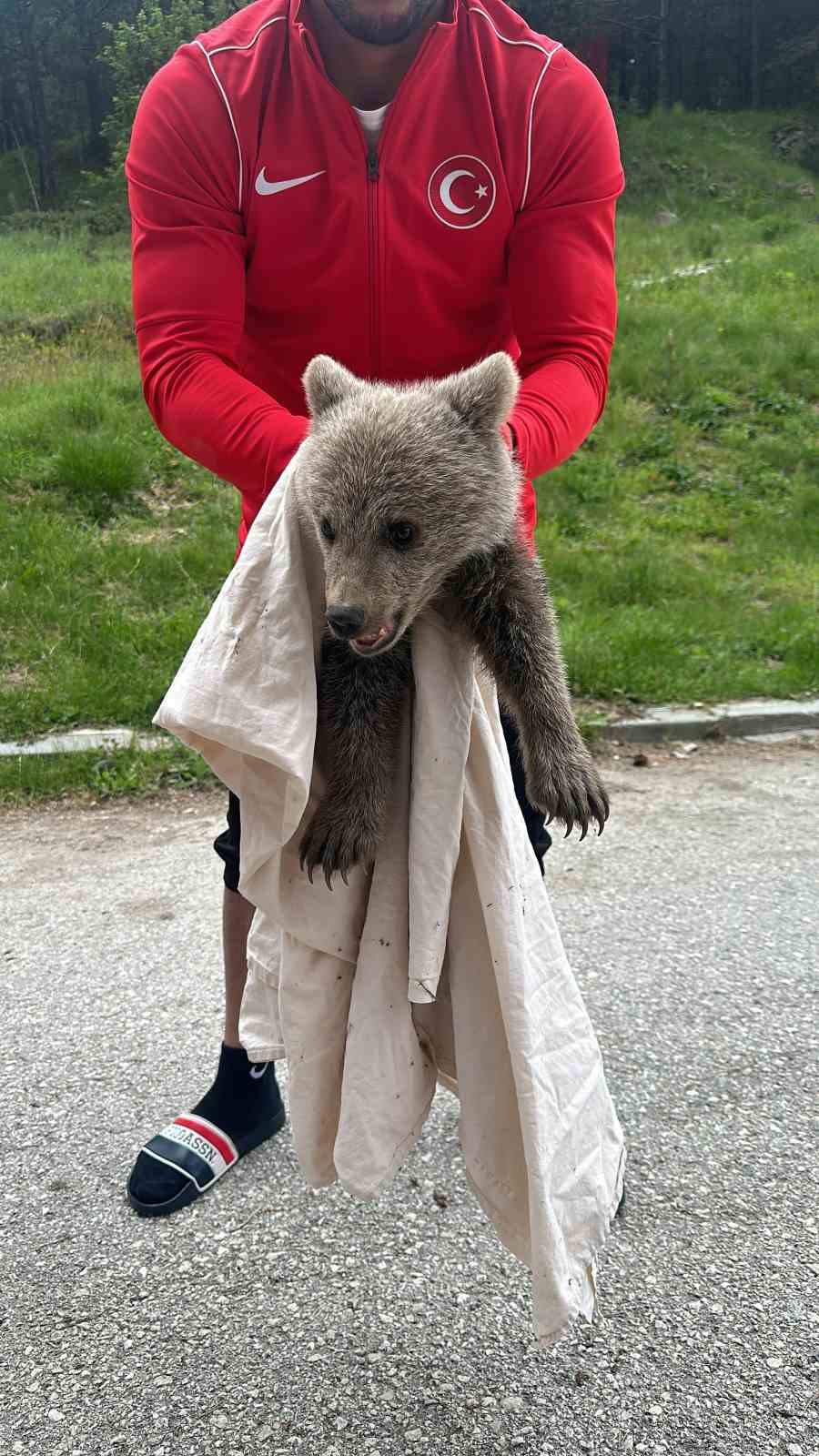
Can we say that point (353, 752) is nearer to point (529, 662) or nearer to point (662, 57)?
point (529, 662)

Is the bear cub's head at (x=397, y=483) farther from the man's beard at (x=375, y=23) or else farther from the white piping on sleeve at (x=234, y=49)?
the man's beard at (x=375, y=23)

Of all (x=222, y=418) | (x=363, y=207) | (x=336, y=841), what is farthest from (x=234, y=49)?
(x=336, y=841)

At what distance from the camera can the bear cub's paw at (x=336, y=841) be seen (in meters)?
1.68

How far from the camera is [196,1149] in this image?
253 centimetres

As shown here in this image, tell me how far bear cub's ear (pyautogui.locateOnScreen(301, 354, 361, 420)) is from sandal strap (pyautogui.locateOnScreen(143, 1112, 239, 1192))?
172cm

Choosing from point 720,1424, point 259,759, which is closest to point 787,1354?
point 720,1424

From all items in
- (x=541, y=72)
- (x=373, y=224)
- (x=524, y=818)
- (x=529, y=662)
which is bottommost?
(x=524, y=818)

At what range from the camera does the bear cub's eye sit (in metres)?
1.64

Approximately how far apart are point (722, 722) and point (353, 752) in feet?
13.6

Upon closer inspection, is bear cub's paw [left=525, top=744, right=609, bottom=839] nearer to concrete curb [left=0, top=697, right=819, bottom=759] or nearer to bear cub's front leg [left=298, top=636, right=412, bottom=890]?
bear cub's front leg [left=298, top=636, right=412, bottom=890]

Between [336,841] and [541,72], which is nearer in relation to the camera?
[336,841]

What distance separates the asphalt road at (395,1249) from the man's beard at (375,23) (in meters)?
2.37

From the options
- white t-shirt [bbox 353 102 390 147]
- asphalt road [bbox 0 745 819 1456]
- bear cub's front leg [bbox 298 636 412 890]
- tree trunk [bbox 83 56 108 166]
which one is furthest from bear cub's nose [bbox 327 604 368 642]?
tree trunk [bbox 83 56 108 166]

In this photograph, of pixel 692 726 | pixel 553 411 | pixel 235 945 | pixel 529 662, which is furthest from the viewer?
pixel 692 726
